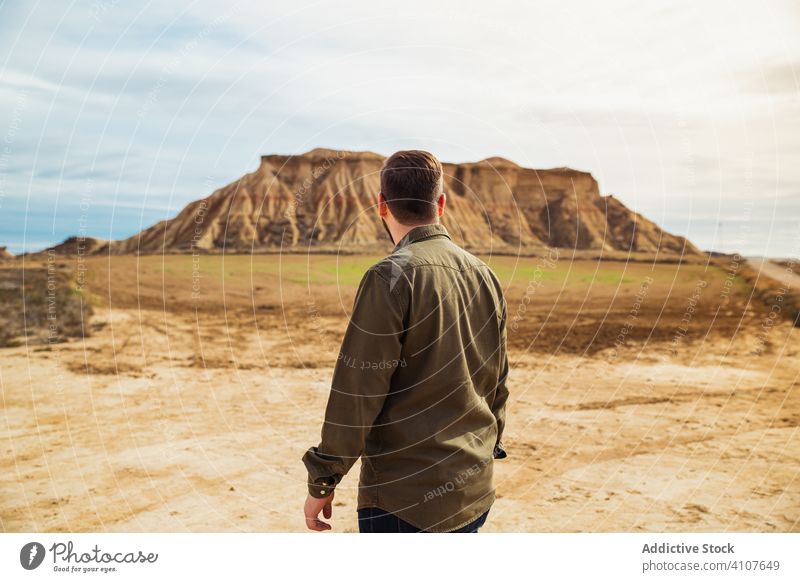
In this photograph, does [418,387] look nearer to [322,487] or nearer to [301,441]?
[322,487]

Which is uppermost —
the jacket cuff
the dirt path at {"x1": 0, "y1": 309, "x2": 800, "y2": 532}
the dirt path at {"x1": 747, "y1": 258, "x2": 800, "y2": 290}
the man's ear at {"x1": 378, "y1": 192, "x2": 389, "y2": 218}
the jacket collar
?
the man's ear at {"x1": 378, "y1": 192, "x2": 389, "y2": 218}

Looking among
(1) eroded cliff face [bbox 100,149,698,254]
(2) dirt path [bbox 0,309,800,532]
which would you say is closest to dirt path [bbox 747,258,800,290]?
(2) dirt path [bbox 0,309,800,532]

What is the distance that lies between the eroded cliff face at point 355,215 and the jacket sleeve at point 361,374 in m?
43.6

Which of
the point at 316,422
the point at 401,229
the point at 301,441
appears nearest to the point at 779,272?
the point at 316,422

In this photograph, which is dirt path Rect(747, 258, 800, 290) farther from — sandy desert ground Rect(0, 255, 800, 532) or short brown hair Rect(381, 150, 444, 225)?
short brown hair Rect(381, 150, 444, 225)

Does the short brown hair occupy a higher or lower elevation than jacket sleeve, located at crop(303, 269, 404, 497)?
higher

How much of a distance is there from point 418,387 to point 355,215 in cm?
5224

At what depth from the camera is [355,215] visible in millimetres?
54375

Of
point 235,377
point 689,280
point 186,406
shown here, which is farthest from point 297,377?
point 689,280

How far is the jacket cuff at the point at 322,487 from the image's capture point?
8.99ft

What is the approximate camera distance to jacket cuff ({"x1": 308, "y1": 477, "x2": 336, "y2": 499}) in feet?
8.99

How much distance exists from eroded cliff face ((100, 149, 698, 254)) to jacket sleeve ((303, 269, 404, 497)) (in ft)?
143

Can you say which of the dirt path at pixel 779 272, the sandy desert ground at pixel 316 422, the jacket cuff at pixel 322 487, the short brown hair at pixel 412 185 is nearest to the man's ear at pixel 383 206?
the short brown hair at pixel 412 185

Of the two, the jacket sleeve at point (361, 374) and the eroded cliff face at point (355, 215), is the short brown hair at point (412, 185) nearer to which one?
the jacket sleeve at point (361, 374)
